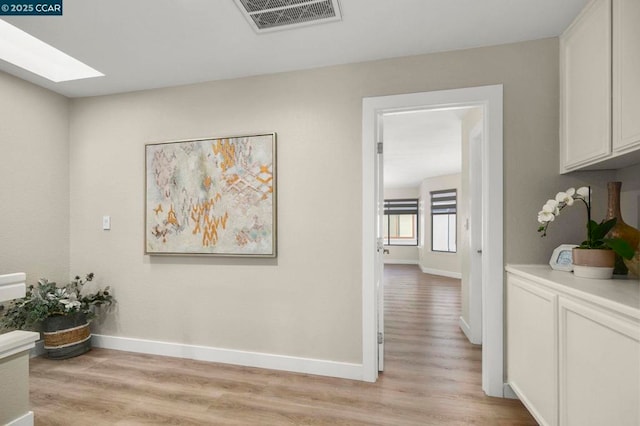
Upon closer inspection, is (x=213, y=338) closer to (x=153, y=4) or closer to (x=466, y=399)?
(x=466, y=399)

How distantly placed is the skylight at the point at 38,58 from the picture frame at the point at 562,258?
371 centimetres

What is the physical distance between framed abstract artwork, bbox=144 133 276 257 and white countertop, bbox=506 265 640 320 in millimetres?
1860

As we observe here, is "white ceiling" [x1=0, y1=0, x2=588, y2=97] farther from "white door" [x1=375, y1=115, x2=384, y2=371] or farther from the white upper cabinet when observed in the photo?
"white door" [x1=375, y1=115, x2=384, y2=371]

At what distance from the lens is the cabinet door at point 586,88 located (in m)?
1.71

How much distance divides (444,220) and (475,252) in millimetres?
5753

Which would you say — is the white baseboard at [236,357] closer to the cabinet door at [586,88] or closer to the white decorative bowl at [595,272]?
the white decorative bowl at [595,272]

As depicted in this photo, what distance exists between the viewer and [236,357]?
2826 mm

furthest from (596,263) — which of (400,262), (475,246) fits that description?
(400,262)

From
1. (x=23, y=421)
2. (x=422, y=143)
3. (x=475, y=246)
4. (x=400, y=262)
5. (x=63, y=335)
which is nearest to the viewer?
(x=23, y=421)

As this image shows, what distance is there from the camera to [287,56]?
8.27 ft

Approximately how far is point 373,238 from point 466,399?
4.10ft

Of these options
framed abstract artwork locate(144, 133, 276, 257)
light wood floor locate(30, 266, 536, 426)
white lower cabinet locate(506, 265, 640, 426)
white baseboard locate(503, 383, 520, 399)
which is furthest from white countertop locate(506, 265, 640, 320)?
Result: framed abstract artwork locate(144, 133, 276, 257)

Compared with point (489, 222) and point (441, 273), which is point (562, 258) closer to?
point (489, 222)

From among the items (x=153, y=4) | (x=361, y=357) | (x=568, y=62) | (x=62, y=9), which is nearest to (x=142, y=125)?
(x=62, y=9)
